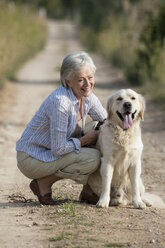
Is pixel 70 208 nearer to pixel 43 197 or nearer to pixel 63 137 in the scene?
pixel 43 197

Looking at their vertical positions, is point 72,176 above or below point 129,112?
below

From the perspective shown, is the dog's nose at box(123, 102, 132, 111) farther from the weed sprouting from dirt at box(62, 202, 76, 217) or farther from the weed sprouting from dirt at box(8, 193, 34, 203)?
the weed sprouting from dirt at box(8, 193, 34, 203)

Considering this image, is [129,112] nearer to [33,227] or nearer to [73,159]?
[73,159]

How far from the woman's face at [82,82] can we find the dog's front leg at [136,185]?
31.2 inches

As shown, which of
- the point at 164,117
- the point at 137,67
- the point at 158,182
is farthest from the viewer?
the point at 137,67

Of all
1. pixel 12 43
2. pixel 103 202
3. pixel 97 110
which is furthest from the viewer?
pixel 12 43

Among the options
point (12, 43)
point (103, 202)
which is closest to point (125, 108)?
point (103, 202)

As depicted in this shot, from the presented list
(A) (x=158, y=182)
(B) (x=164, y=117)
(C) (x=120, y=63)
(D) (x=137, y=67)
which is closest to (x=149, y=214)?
(A) (x=158, y=182)

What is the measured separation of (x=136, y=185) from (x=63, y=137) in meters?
0.79

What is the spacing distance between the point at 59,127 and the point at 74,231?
1020 mm

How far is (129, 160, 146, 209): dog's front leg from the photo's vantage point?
15.4 feet

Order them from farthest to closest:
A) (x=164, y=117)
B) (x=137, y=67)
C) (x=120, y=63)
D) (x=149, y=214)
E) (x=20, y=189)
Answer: (x=120, y=63)
(x=137, y=67)
(x=164, y=117)
(x=20, y=189)
(x=149, y=214)

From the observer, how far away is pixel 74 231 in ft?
13.0

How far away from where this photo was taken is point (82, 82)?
15.4 ft
